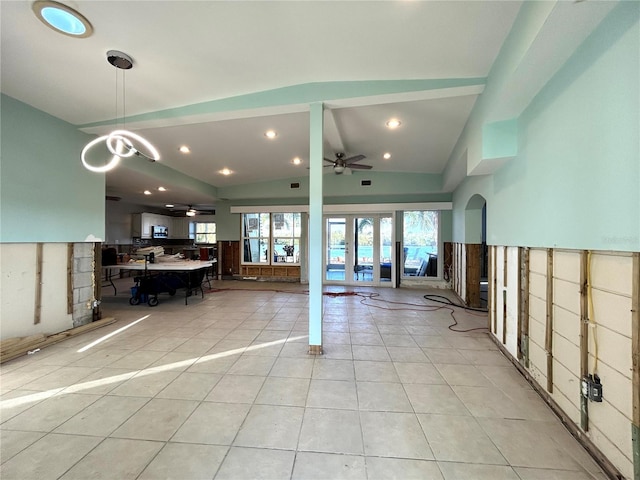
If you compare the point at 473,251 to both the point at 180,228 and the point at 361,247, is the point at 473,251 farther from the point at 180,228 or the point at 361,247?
the point at 180,228

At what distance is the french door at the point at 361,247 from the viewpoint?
7.36 metres

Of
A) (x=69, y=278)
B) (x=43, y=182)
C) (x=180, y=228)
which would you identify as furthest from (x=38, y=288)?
(x=180, y=228)

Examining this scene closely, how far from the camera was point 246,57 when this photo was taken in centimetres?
249

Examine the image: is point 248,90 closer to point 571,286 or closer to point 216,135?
point 216,135

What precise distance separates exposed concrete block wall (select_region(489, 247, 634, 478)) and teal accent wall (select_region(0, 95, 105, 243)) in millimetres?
5551

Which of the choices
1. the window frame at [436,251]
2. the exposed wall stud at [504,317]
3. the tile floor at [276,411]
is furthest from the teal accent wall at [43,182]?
the window frame at [436,251]

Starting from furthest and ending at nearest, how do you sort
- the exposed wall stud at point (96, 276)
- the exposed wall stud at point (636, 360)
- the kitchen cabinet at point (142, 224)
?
the kitchen cabinet at point (142, 224)
the exposed wall stud at point (96, 276)
the exposed wall stud at point (636, 360)

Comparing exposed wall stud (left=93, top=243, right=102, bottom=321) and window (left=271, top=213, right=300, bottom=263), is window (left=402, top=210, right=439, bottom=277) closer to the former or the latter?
window (left=271, top=213, right=300, bottom=263)

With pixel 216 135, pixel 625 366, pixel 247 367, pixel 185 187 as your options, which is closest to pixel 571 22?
pixel 625 366

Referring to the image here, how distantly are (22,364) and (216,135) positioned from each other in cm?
382

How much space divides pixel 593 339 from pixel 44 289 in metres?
5.71

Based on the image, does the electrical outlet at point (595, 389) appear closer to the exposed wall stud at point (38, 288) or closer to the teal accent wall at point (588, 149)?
the teal accent wall at point (588, 149)

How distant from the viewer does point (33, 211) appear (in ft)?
10.5

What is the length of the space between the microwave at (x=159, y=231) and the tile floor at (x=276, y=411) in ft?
24.5
